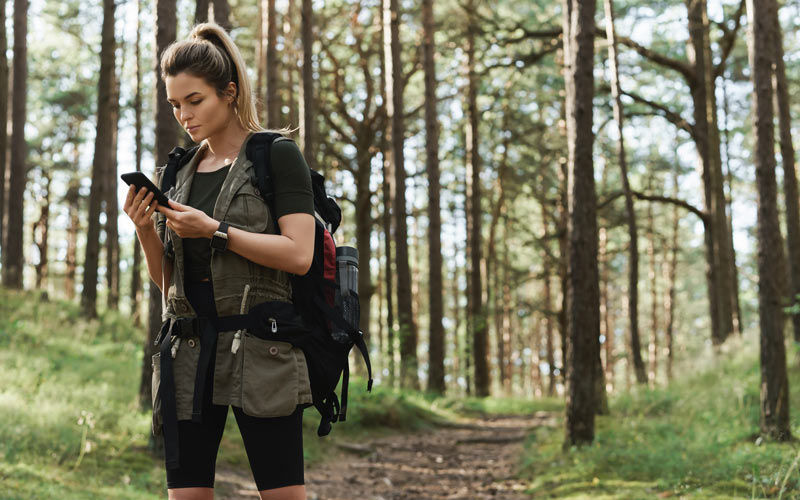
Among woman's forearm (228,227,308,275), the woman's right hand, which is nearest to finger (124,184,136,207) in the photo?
the woman's right hand

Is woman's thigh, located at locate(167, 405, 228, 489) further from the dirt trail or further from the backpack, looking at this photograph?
the dirt trail

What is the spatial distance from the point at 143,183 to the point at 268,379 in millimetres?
719

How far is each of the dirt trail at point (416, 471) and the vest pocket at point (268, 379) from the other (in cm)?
467

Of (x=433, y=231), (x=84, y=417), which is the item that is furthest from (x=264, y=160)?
(x=433, y=231)

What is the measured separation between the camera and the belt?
2299 millimetres

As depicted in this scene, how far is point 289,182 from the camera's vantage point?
236 centimetres

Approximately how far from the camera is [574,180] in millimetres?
8625

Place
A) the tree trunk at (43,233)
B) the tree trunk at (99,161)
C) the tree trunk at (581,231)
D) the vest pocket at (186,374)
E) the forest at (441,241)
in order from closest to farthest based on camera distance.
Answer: the vest pocket at (186,374) → the forest at (441,241) → the tree trunk at (581,231) → the tree trunk at (99,161) → the tree trunk at (43,233)

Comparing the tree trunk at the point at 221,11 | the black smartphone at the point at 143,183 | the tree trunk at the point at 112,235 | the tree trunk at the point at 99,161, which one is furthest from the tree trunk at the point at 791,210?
the tree trunk at the point at 112,235

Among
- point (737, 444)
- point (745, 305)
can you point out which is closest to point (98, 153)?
point (737, 444)

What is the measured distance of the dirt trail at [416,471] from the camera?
746 cm

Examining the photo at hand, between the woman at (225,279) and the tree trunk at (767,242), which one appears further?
the tree trunk at (767,242)

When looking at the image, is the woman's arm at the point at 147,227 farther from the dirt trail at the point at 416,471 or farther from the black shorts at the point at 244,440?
the dirt trail at the point at 416,471

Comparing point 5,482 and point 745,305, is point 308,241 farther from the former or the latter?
point 745,305
